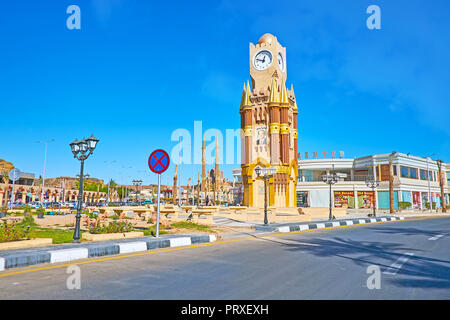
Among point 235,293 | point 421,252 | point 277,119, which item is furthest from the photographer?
point 277,119

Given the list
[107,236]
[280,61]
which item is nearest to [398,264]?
[107,236]

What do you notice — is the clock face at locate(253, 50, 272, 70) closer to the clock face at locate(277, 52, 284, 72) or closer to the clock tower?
the clock tower

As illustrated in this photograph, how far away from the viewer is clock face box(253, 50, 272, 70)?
3760 cm

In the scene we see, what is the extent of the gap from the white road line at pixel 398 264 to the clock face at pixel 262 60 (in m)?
31.8

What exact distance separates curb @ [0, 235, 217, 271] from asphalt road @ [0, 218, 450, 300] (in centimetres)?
51

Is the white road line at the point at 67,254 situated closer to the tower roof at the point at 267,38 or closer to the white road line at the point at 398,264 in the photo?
the white road line at the point at 398,264

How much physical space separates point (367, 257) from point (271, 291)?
15.0 feet

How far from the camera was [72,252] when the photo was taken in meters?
7.76

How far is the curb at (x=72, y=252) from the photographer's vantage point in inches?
268

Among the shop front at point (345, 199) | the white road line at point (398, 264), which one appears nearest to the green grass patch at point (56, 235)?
the white road line at point (398, 264)

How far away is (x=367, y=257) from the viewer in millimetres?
8344

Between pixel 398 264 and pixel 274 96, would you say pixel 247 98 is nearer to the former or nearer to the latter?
pixel 274 96

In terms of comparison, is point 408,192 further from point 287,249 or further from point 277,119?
point 287,249
